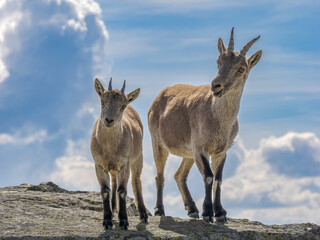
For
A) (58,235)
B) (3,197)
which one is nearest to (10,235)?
(58,235)

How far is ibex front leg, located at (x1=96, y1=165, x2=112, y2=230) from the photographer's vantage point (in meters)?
11.1

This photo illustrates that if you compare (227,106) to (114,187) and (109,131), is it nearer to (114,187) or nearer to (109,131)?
(109,131)

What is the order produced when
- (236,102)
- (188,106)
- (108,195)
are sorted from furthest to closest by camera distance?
(188,106) → (236,102) → (108,195)

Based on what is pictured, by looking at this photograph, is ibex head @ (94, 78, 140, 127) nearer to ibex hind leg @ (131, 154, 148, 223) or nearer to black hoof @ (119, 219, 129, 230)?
black hoof @ (119, 219, 129, 230)

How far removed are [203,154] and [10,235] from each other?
5074 mm

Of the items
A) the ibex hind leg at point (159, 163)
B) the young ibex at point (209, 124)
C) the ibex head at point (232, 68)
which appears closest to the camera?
the ibex head at point (232, 68)

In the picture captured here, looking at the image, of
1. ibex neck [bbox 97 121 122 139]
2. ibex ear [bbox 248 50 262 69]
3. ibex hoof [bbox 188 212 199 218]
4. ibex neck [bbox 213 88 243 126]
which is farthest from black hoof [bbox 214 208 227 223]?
ibex ear [bbox 248 50 262 69]

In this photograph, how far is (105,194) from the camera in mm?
11406

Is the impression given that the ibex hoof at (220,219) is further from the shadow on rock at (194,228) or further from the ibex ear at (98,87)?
the ibex ear at (98,87)

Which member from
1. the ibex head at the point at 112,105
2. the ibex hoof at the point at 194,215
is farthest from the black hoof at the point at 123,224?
the ibex hoof at the point at 194,215

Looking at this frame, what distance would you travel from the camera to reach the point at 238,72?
12703 mm

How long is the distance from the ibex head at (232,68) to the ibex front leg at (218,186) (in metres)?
1.81

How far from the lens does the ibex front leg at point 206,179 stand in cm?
1223

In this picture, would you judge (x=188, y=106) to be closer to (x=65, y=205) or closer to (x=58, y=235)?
(x=65, y=205)
